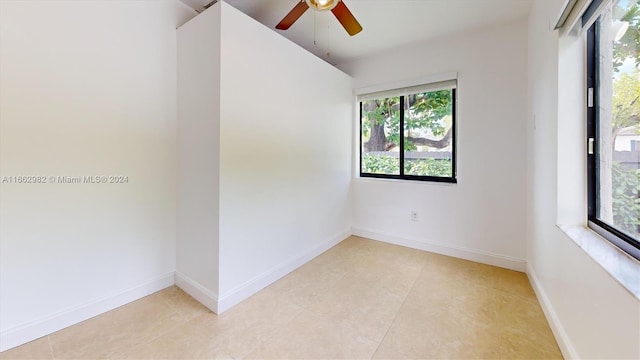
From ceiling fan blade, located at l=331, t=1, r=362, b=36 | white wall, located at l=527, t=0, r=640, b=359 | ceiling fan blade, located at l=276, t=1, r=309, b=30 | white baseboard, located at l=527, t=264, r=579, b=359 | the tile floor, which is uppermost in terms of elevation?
ceiling fan blade, located at l=276, t=1, r=309, b=30

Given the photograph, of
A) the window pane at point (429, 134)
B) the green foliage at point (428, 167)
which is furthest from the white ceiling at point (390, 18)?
the green foliage at point (428, 167)

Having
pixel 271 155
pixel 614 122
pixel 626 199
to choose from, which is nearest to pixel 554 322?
pixel 626 199

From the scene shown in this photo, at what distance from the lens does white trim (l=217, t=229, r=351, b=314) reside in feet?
6.14

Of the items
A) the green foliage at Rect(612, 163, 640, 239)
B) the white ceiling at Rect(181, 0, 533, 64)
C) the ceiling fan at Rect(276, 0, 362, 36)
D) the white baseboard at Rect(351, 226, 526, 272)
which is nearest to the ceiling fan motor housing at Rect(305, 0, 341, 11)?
the ceiling fan at Rect(276, 0, 362, 36)

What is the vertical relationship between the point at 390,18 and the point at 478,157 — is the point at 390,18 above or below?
above

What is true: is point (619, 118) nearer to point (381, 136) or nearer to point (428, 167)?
point (428, 167)

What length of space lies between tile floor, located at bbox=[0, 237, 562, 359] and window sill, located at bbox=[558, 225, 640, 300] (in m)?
0.70

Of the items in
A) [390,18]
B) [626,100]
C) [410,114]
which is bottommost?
[626,100]

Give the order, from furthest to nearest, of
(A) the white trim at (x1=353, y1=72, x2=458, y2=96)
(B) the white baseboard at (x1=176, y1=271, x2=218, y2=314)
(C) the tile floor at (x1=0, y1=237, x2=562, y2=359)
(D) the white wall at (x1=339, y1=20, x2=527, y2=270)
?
(A) the white trim at (x1=353, y1=72, x2=458, y2=96) → (D) the white wall at (x1=339, y1=20, x2=527, y2=270) → (B) the white baseboard at (x1=176, y1=271, x2=218, y2=314) → (C) the tile floor at (x1=0, y1=237, x2=562, y2=359)

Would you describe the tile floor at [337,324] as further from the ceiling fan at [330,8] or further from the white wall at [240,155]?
the ceiling fan at [330,8]

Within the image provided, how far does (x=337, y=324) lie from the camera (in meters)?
1.71

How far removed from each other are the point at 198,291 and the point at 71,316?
0.79 m

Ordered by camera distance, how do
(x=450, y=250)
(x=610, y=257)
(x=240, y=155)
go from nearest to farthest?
(x=610, y=257)
(x=240, y=155)
(x=450, y=250)

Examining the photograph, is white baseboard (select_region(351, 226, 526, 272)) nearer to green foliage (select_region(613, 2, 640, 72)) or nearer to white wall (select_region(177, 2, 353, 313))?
white wall (select_region(177, 2, 353, 313))
